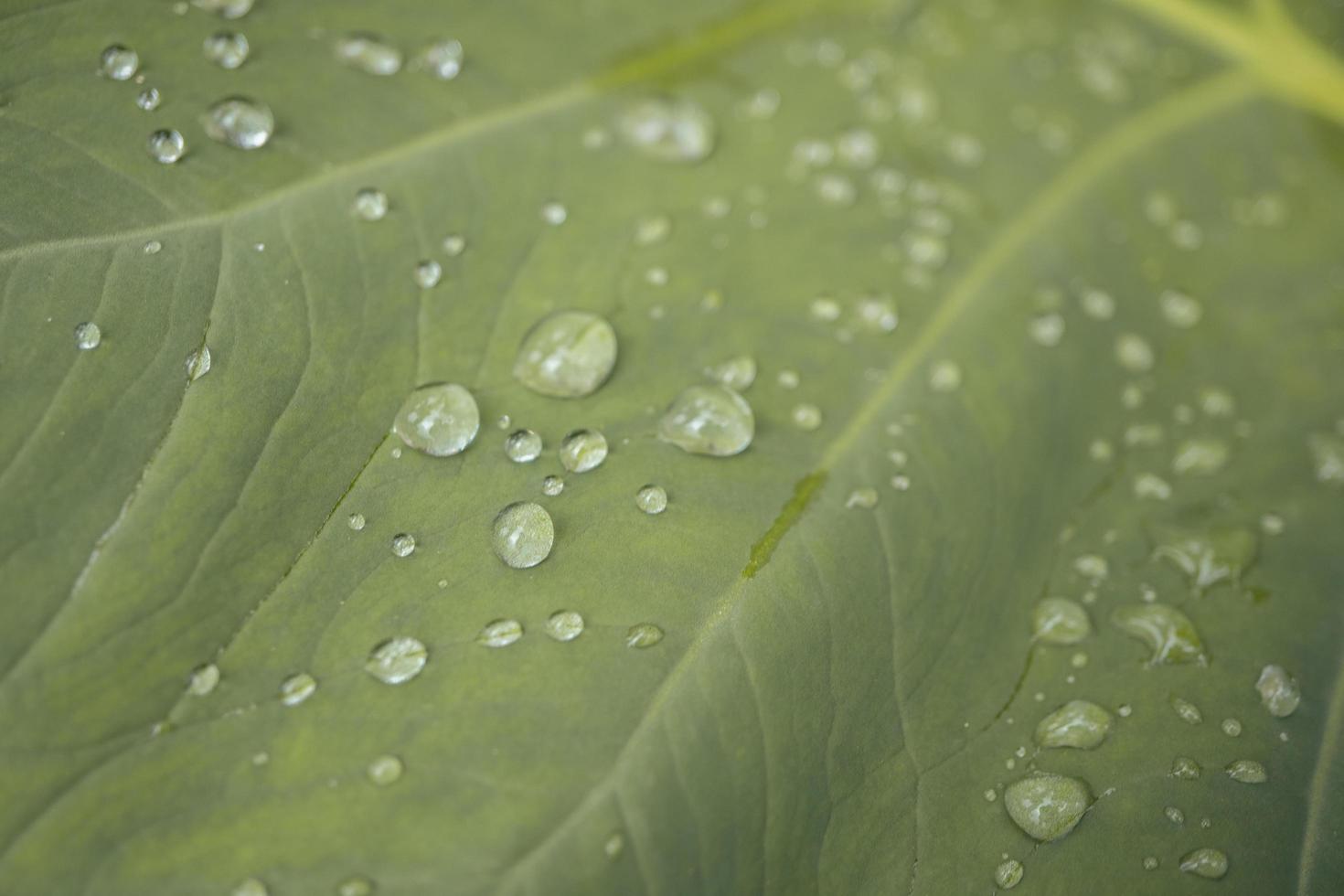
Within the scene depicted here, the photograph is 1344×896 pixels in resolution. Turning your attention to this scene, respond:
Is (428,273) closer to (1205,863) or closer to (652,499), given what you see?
(652,499)

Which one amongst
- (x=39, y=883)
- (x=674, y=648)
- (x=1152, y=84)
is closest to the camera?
(x=39, y=883)

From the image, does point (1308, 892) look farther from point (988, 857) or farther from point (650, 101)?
point (650, 101)

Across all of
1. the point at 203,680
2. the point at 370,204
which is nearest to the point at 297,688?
the point at 203,680

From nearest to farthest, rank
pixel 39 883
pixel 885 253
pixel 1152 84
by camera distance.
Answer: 1. pixel 39 883
2. pixel 885 253
3. pixel 1152 84

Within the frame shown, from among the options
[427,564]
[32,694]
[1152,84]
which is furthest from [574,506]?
[1152,84]

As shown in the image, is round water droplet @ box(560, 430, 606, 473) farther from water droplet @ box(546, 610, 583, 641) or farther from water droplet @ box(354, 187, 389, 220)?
water droplet @ box(354, 187, 389, 220)

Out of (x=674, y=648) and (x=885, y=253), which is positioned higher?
(x=885, y=253)
